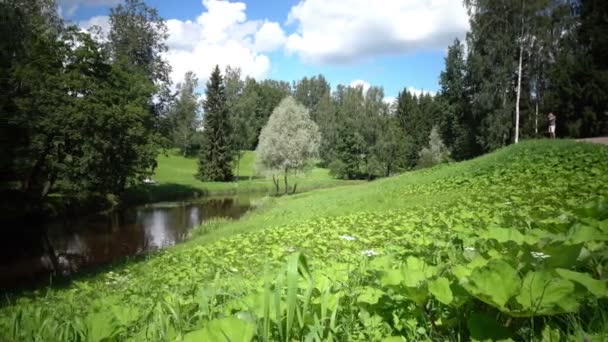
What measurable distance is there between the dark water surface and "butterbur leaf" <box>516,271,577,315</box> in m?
17.2

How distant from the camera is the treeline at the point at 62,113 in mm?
→ 26078

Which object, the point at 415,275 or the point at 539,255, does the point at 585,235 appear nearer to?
the point at 539,255

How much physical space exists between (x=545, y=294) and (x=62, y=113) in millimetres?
32322

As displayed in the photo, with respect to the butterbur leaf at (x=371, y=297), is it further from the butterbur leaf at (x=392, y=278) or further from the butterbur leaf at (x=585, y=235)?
the butterbur leaf at (x=585, y=235)

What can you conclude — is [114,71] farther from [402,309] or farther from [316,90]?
[316,90]

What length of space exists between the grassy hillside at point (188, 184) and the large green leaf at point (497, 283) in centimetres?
4186

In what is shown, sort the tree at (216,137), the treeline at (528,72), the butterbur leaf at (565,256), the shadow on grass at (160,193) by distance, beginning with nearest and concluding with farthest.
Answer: the butterbur leaf at (565,256), the treeline at (528,72), the shadow on grass at (160,193), the tree at (216,137)

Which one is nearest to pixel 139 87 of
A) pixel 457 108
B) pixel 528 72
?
pixel 457 108

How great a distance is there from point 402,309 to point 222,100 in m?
63.5

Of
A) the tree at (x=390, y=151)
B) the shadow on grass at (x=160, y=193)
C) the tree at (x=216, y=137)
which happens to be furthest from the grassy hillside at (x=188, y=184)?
the tree at (x=390, y=151)

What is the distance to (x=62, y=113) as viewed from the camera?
2775cm

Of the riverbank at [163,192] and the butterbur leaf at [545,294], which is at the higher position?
the butterbur leaf at [545,294]

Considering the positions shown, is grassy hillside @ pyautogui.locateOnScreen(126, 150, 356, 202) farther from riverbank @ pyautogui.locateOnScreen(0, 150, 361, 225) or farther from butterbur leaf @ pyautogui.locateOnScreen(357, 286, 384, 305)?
butterbur leaf @ pyautogui.locateOnScreen(357, 286, 384, 305)

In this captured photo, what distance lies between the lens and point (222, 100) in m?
62.9
